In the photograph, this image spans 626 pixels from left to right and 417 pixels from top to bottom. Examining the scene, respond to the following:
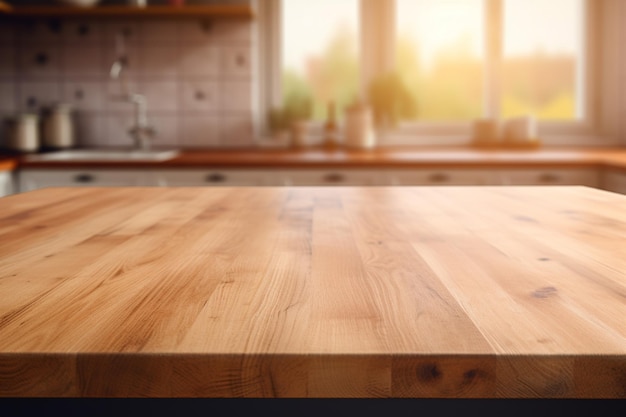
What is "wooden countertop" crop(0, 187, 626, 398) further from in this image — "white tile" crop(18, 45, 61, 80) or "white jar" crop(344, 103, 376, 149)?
"white tile" crop(18, 45, 61, 80)

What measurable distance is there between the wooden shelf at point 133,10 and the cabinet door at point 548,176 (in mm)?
1480

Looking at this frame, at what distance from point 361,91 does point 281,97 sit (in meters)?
0.45

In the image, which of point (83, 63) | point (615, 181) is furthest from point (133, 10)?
point (615, 181)

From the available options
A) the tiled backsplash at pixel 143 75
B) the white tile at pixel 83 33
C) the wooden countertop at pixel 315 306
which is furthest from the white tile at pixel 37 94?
the wooden countertop at pixel 315 306

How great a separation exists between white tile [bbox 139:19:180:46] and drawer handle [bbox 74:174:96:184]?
949mm

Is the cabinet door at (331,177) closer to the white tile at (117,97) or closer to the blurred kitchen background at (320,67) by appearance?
the blurred kitchen background at (320,67)

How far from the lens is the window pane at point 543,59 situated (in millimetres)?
3502

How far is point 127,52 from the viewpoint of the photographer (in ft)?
11.5

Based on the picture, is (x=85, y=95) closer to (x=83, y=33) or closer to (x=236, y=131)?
(x=83, y=33)

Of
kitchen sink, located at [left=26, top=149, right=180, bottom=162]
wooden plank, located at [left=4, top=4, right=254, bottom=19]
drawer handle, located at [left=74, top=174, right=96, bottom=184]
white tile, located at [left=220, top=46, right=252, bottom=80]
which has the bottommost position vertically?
drawer handle, located at [left=74, top=174, right=96, bottom=184]

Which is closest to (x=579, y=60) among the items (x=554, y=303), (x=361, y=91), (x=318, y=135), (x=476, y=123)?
(x=476, y=123)

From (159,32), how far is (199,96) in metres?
0.39

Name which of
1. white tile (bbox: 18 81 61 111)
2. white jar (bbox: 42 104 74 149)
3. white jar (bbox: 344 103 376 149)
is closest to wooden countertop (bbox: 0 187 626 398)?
white jar (bbox: 344 103 376 149)

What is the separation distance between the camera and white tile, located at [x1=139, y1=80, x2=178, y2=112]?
353cm
